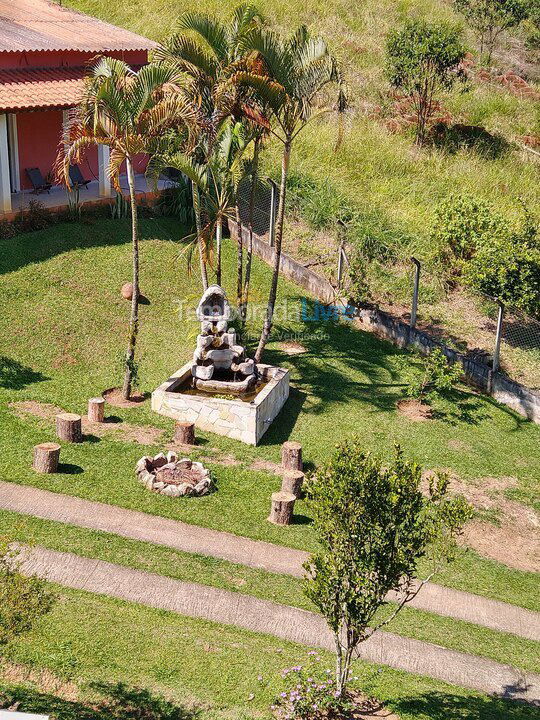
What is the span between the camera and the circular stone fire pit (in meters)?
15.2

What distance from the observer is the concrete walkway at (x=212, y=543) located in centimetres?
1336

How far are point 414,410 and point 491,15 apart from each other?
981 inches

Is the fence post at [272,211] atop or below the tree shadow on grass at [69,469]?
atop

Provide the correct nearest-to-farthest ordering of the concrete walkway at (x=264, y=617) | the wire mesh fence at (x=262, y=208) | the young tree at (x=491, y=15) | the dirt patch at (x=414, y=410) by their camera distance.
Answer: the concrete walkway at (x=264, y=617), the dirt patch at (x=414, y=410), the wire mesh fence at (x=262, y=208), the young tree at (x=491, y=15)

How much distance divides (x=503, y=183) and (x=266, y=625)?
20952 millimetres

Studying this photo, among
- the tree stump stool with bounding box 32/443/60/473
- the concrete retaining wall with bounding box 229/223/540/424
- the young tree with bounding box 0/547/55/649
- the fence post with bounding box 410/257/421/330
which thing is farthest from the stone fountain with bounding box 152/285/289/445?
the young tree with bounding box 0/547/55/649

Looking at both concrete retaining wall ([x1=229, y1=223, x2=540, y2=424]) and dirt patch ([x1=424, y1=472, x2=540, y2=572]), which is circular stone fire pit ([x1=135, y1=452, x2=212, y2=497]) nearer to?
dirt patch ([x1=424, y1=472, x2=540, y2=572])

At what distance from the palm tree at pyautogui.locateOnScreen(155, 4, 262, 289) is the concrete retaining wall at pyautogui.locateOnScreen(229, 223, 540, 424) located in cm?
500

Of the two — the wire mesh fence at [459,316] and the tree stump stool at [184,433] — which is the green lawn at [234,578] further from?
the wire mesh fence at [459,316]

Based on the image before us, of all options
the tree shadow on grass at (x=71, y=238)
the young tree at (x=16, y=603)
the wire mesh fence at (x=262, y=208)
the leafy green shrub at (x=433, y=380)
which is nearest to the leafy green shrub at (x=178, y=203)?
the tree shadow on grass at (x=71, y=238)

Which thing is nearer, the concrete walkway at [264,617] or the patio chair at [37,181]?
the concrete walkway at [264,617]

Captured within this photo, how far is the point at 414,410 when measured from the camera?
19312 millimetres

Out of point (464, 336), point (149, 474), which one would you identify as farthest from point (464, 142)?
point (149, 474)

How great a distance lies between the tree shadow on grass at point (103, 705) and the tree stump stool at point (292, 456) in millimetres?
6254
